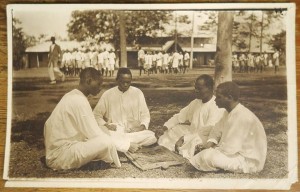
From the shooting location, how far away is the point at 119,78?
1008 mm

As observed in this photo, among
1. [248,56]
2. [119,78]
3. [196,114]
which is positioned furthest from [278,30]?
[119,78]

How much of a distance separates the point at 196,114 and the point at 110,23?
33 cm

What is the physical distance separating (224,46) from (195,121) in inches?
8.3

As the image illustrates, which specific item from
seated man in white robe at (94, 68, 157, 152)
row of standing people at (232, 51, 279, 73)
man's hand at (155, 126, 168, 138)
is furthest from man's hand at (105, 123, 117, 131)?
row of standing people at (232, 51, 279, 73)

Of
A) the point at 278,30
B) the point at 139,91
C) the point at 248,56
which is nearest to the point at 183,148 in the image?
the point at 139,91

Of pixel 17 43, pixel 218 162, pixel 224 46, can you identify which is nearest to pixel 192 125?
pixel 218 162

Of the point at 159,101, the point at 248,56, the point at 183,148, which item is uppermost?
the point at 248,56

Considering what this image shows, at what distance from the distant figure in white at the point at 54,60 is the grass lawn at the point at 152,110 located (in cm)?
2

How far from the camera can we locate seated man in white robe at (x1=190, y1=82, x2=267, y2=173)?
0.97m

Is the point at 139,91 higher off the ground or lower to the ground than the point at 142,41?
lower

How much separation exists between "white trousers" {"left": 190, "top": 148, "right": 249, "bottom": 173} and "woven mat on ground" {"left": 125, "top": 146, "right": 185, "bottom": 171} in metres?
0.05

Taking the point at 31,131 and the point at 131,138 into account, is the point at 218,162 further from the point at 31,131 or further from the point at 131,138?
the point at 31,131

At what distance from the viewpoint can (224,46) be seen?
1004mm

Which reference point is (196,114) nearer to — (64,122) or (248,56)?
(248,56)
